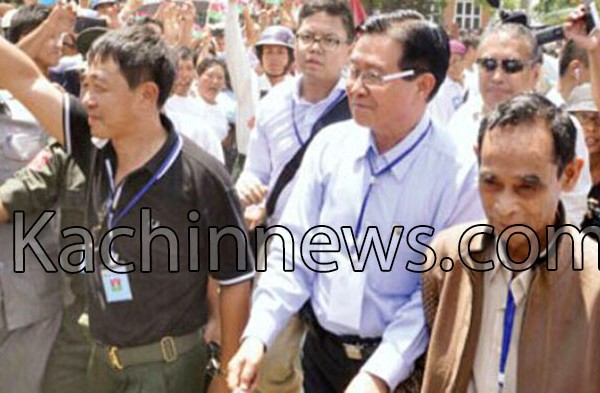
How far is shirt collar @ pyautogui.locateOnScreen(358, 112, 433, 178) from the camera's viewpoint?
A: 3100 millimetres

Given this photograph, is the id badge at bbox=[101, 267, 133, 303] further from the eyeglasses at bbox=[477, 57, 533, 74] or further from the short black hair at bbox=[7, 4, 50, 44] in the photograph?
the short black hair at bbox=[7, 4, 50, 44]

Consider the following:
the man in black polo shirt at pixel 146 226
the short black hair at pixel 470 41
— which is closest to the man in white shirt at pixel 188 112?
the man in black polo shirt at pixel 146 226

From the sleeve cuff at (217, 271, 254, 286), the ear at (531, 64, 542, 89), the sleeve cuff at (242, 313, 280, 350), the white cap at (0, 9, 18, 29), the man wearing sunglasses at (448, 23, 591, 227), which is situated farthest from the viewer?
the white cap at (0, 9, 18, 29)

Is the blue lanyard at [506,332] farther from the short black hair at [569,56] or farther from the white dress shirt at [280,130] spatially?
the short black hair at [569,56]

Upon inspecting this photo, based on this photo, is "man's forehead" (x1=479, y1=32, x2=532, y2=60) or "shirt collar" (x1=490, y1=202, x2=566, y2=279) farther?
"man's forehead" (x1=479, y1=32, x2=532, y2=60)

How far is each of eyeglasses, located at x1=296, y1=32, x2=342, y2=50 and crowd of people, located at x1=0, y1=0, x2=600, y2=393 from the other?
12mm

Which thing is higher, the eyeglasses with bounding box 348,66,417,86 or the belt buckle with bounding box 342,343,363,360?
the eyeglasses with bounding box 348,66,417,86

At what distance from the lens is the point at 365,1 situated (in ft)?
136

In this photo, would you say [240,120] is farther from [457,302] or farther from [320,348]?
[457,302]

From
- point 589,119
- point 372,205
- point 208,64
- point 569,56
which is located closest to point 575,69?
point 569,56

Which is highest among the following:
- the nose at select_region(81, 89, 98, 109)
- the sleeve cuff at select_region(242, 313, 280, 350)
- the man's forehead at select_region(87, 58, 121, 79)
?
the man's forehead at select_region(87, 58, 121, 79)

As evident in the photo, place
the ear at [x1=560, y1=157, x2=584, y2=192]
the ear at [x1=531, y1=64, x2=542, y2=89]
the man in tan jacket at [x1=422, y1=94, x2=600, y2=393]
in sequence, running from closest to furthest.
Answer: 1. the man in tan jacket at [x1=422, y1=94, x2=600, y2=393]
2. the ear at [x1=560, y1=157, x2=584, y2=192]
3. the ear at [x1=531, y1=64, x2=542, y2=89]

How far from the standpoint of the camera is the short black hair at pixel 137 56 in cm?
333

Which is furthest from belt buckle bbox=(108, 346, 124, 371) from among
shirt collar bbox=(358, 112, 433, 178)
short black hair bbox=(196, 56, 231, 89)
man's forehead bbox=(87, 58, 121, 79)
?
short black hair bbox=(196, 56, 231, 89)
